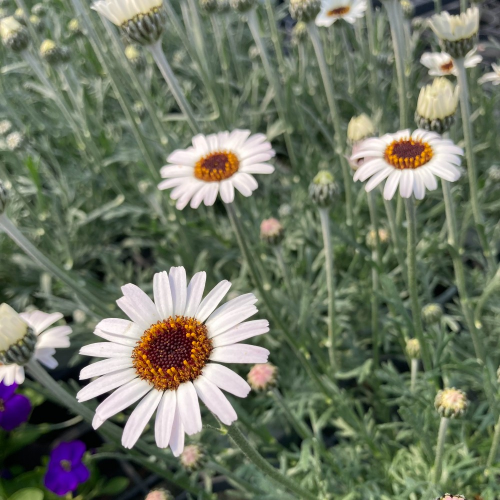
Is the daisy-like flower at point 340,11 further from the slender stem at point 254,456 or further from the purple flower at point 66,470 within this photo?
the purple flower at point 66,470

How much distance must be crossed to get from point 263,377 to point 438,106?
0.88 m

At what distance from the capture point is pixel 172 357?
3.22 feet

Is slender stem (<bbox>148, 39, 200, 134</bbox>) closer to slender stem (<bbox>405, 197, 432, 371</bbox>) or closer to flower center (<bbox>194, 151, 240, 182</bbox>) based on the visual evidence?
flower center (<bbox>194, 151, 240, 182</bbox>)

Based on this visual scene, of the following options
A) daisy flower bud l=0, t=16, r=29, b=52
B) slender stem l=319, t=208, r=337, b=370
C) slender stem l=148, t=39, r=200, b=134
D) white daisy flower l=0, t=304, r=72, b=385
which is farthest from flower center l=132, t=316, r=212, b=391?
daisy flower bud l=0, t=16, r=29, b=52

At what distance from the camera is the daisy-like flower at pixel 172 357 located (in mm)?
885

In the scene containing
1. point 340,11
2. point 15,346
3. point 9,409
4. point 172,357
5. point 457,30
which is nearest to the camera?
point 172,357

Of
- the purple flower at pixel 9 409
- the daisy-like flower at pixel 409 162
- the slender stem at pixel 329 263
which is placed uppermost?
the daisy-like flower at pixel 409 162

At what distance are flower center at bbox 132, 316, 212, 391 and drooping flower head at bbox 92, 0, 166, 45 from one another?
2.85 ft

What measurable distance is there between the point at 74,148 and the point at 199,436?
2.19 metres

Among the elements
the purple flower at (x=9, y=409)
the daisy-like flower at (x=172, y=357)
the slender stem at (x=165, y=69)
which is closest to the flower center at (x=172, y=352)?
the daisy-like flower at (x=172, y=357)

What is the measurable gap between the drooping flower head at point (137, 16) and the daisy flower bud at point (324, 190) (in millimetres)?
639

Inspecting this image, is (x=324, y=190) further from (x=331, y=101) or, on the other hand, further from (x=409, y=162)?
(x=331, y=101)

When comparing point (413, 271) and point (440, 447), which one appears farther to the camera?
point (413, 271)

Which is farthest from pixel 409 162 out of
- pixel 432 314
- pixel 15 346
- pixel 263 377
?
pixel 15 346
